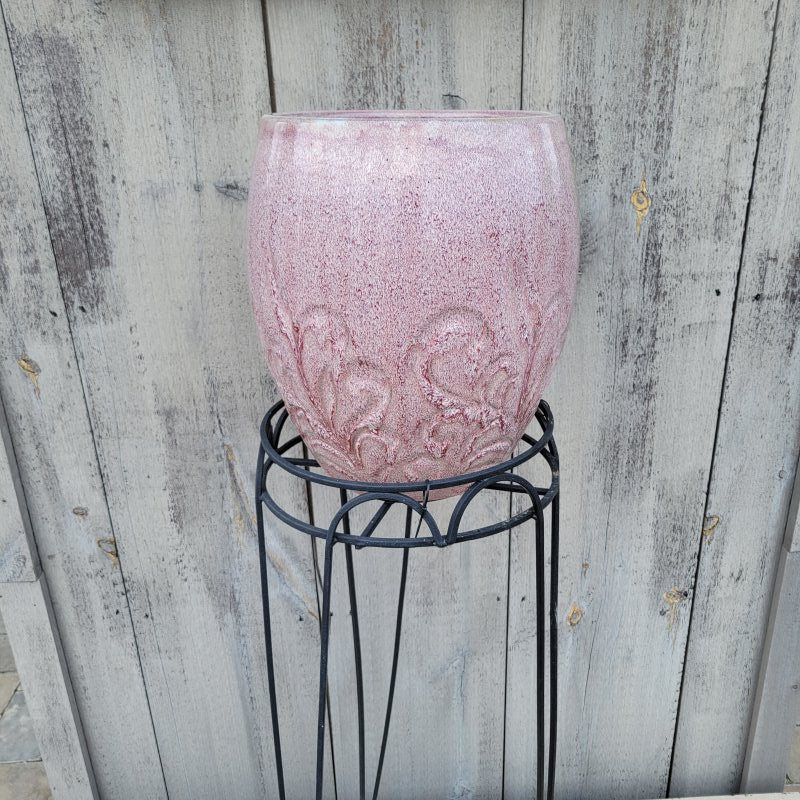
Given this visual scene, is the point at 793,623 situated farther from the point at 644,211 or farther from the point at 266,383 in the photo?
the point at 266,383

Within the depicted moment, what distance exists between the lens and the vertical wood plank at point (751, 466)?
0.79 meters

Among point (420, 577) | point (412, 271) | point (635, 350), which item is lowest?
point (420, 577)

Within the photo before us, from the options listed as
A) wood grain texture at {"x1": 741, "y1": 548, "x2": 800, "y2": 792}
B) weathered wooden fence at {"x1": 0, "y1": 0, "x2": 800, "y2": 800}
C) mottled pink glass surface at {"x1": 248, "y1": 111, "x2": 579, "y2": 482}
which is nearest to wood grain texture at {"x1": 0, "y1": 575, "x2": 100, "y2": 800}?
weathered wooden fence at {"x1": 0, "y1": 0, "x2": 800, "y2": 800}

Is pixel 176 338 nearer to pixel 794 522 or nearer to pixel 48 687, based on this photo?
pixel 48 687

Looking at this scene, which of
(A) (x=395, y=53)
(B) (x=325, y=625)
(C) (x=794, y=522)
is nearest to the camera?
(B) (x=325, y=625)

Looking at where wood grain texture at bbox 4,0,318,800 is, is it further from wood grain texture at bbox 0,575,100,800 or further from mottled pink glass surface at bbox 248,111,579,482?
mottled pink glass surface at bbox 248,111,579,482

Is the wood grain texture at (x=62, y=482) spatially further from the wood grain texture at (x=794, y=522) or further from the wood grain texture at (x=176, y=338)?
the wood grain texture at (x=794, y=522)

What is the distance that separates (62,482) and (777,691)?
1.04m

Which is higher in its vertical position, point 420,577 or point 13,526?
point 13,526

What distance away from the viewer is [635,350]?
0.86 meters

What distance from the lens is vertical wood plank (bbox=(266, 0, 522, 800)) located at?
722 mm

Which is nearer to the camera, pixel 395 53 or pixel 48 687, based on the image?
pixel 395 53

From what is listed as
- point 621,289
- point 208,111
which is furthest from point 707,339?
point 208,111

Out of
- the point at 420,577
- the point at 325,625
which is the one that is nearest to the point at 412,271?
the point at 325,625
